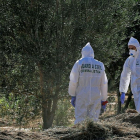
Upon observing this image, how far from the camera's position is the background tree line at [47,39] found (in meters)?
9.12

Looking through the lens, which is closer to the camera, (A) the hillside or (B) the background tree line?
(A) the hillside

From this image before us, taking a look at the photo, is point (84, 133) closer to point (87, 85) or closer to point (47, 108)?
point (87, 85)

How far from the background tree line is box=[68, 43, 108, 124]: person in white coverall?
165 cm

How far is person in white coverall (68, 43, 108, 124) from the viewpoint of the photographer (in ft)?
23.9

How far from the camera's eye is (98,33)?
31.8 feet

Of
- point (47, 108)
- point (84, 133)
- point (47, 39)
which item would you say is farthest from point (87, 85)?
point (47, 108)

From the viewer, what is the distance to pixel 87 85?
24.1 feet

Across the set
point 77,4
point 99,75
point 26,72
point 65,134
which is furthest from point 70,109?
point 65,134

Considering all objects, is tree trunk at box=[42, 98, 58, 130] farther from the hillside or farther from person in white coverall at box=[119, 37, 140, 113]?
the hillside

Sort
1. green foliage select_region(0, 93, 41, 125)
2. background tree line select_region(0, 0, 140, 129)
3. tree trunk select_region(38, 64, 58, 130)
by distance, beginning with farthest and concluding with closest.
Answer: green foliage select_region(0, 93, 41, 125) < tree trunk select_region(38, 64, 58, 130) < background tree line select_region(0, 0, 140, 129)

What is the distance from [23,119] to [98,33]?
291cm

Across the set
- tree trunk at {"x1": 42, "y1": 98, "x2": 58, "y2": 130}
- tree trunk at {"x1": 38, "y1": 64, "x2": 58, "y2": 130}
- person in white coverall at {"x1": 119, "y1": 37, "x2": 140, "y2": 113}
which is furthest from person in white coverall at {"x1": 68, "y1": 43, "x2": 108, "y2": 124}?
tree trunk at {"x1": 42, "y1": 98, "x2": 58, "y2": 130}

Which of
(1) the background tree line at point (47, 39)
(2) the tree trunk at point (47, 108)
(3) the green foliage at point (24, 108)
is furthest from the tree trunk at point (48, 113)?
(1) the background tree line at point (47, 39)

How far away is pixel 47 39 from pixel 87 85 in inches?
93.7
